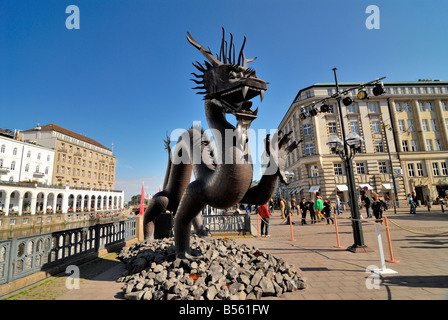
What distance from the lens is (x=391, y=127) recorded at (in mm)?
32031

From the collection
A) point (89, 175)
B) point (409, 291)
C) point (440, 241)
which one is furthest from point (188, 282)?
point (89, 175)

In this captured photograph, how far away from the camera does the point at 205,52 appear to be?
396 centimetres

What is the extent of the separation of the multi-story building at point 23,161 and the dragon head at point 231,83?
45767mm

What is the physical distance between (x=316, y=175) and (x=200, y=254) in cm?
2938

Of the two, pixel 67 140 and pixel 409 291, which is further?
pixel 67 140

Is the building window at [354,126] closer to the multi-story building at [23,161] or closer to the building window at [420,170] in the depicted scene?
the building window at [420,170]

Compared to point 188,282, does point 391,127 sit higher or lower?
higher

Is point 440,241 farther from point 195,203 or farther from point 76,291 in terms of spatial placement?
point 76,291

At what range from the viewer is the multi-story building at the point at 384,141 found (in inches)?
1180

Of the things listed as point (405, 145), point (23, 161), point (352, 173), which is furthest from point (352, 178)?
point (23, 161)

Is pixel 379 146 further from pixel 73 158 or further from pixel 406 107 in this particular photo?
pixel 73 158

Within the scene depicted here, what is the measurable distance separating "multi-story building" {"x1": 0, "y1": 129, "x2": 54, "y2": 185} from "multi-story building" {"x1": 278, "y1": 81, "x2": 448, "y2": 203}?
45.7 meters

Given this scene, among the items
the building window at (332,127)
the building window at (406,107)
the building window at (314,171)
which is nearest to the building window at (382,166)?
the building window at (332,127)

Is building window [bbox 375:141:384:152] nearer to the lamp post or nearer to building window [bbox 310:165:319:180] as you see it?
building window [bbox 310:165:319:180]
